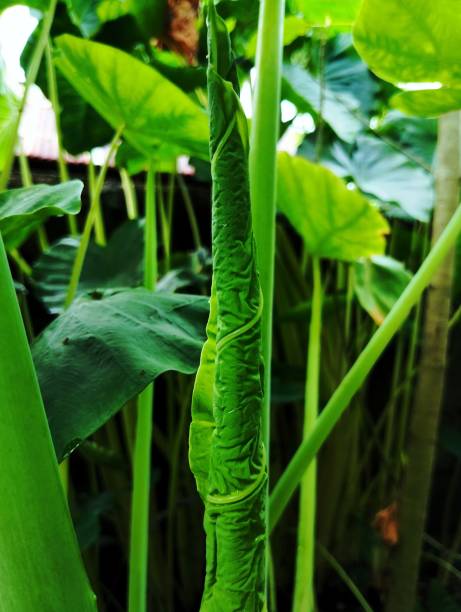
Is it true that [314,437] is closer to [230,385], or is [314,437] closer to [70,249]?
[230,385]

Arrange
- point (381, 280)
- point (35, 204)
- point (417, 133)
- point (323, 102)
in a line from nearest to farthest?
point (35, 204)
point (381, 280)
point (323, 102)
point (417, 133)

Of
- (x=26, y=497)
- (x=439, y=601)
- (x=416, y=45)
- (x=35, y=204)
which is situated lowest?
(x=439, y=601)

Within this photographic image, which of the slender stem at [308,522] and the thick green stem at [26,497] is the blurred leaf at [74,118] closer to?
the slender stem at [308,522]

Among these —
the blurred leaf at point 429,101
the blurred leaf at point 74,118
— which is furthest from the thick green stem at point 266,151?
the blurred leaf at point 74,118

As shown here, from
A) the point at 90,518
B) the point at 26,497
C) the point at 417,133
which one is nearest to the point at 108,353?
the point at 26,497

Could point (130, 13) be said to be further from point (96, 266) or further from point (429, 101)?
point (429, 101)

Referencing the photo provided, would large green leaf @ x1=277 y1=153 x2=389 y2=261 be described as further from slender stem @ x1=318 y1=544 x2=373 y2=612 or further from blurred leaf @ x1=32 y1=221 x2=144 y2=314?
slender stem @ x1=318 y1=544 x2=373 y2=612

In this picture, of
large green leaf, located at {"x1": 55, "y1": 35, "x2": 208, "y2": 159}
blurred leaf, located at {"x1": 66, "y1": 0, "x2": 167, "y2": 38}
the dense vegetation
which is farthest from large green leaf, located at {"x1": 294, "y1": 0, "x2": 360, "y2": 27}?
large green leaf, located at {"x1": 55, "y1": 35, "x2": 208, "y2": 159}
